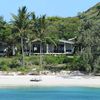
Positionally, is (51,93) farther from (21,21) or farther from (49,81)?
(21,21)

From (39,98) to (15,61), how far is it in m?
21.4

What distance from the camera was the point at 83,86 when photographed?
167 feet

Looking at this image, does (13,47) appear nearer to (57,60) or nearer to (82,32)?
(57,60)

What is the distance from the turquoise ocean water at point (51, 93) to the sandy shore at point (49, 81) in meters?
2.87

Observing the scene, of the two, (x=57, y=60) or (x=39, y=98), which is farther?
(x=57, y=60)

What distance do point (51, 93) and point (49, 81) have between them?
7.26 m

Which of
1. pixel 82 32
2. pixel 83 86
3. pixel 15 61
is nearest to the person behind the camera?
pixel 83 86

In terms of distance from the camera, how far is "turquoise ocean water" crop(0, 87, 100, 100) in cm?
4298

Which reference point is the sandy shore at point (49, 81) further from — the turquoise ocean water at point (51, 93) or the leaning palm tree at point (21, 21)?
the leaning palm tree at point (21, 21)

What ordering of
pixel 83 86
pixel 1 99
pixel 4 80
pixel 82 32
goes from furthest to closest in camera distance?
pixel 82 32
pixel 4 80
pixel 83 86
pixel 1 99

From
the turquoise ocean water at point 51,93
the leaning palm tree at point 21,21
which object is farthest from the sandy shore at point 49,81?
the leaning palm tree at point 21,21

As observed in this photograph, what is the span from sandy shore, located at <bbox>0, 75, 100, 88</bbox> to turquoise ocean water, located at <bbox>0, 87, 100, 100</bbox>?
9.41ft

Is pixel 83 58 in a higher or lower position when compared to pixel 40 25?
lower

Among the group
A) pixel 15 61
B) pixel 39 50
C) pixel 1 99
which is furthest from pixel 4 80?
pixel 39 50
